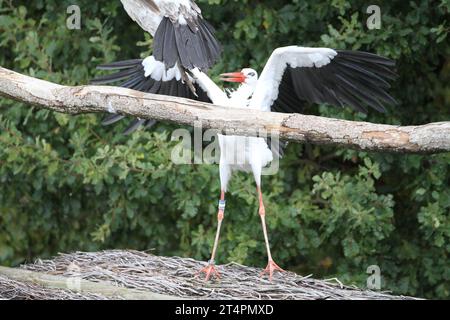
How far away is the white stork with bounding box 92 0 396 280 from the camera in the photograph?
4.47m

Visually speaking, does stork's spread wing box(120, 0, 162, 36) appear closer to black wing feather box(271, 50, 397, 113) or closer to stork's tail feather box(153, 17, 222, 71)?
stork's tail feather box(153, 17, 222, 71)

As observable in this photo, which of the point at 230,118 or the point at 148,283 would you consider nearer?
the point at 230,118

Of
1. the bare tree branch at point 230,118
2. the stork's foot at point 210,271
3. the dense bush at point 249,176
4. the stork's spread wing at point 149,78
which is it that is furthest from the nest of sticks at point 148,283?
the dense bush at point 249,176

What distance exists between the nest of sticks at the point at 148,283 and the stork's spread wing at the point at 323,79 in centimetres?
81

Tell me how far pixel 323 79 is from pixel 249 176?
1221 millimetres

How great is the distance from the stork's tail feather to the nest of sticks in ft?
2.95

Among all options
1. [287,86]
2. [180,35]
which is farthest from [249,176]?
[180,35]

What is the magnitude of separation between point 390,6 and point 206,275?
224 centimetres

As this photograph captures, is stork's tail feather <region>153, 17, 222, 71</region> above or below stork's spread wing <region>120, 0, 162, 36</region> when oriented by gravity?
below

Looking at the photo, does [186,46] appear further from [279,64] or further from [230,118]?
[230,118]

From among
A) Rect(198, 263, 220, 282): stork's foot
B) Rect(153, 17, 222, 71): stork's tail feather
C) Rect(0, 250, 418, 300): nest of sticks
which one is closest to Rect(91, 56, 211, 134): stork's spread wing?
Rect(153, 17, 222, 71): stork's tail feather

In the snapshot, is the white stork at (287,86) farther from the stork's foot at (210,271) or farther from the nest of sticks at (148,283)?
the nest of sticks at (148,283)

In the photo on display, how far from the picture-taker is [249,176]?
5742 mm
